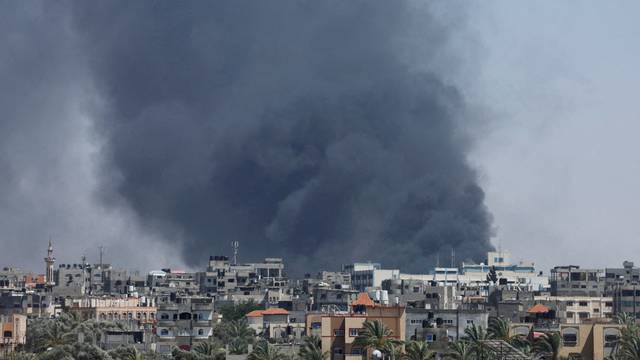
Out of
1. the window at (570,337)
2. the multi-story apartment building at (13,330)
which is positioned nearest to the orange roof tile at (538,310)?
the multi-story apartment building at (13,330)

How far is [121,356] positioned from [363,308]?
692 inches

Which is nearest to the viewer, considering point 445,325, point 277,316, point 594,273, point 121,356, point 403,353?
point 403,353

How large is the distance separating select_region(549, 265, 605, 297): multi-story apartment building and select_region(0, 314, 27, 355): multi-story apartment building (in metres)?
55.1

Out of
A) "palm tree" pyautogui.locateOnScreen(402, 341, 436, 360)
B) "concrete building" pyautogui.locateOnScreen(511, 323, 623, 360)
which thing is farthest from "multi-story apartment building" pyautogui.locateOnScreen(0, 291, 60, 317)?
"palm tree" pyautogui.locateOnScreen(402, 341, 436, 360)

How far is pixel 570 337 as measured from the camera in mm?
92125

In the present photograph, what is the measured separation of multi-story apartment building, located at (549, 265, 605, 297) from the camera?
168 meters

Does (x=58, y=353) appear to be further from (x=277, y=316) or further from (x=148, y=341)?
(x=277, y=316)

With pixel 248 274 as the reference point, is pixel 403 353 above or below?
below

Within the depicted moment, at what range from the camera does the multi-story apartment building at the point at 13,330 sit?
120094 mm

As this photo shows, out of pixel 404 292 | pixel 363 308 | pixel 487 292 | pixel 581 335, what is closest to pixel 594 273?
pixel 487 292

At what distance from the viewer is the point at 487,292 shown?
16812cm

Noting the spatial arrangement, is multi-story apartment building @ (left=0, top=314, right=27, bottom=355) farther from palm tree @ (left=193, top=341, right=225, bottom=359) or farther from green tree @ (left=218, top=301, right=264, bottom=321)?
palm tree @ (left=193, top=341, right=225, bottom=359)

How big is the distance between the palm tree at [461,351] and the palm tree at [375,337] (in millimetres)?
3535

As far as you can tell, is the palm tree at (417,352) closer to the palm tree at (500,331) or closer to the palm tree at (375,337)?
the palm tree at (375,337)
